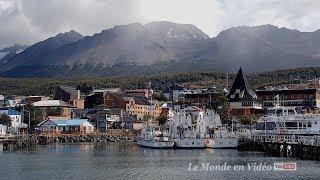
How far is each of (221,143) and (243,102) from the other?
1814 inches

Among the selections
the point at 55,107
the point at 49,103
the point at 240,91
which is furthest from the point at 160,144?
the point at 49,103

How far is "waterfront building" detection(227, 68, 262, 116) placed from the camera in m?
113

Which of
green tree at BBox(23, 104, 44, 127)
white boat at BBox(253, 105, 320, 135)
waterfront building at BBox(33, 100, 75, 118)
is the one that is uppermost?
waterfront building at BBox(33, 100, 75, 118)

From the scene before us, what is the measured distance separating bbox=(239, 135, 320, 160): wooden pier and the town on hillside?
3035 cm

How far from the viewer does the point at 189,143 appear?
229 ft

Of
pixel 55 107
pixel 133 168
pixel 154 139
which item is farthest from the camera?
pixel 55 107

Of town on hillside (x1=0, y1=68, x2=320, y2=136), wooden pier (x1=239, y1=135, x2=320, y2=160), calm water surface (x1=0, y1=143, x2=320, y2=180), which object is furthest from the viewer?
town on hillside (x1=0, y1=68, x2=320, y2=136)

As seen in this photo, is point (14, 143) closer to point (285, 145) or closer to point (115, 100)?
point (285, 145)

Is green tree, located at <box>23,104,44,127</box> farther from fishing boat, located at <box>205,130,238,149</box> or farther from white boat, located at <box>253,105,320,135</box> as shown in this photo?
white boat, located at <box>253,105,320,135</box>

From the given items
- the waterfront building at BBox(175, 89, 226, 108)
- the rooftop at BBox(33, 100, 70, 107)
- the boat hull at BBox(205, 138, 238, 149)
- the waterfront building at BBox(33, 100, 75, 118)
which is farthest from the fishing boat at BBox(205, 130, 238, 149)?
the rooftop at BBox(33, 100, 70, 107)

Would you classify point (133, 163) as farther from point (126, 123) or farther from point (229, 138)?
point (126, 123)

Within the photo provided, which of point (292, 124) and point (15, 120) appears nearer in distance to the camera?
point (292, 124)

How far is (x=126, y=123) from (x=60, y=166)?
220 ft

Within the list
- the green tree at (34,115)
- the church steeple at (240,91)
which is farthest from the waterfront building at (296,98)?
the green tree at (34,115)
